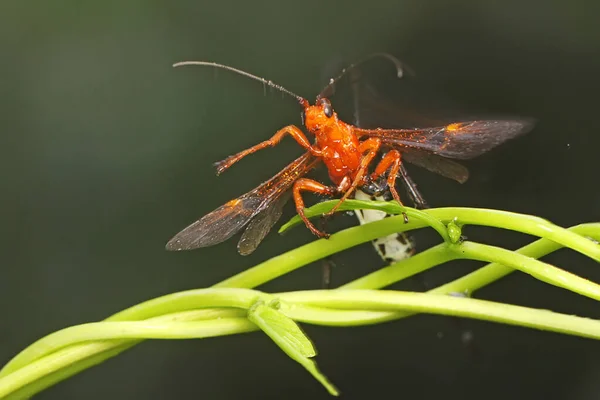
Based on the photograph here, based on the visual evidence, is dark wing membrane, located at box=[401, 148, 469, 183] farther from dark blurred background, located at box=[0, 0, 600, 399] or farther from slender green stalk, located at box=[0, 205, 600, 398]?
dark blurred background, located at box=[0, 0, 600, 399]

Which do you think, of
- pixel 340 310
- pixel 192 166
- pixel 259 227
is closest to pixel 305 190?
pixel 259 227

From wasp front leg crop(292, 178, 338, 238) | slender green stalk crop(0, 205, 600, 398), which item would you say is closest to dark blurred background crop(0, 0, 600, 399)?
wasp front leg crop(292, 178, 338, 238)

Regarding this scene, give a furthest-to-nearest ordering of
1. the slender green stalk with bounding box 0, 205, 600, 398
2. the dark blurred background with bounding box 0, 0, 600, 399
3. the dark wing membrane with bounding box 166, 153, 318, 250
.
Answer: the dark blurred background with bounding box 0, 0, 600, 399, the dark wing membrane with bounding box 166, 153, 318, 250, the slender green stalk with bounding box 0, 205, 600, 398

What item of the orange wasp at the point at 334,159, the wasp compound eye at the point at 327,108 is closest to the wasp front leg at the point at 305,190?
the orange wasp at the point at 334,159

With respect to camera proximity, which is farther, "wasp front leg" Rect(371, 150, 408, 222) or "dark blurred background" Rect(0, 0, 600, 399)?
"dark blurred background" Rect(0, 0, 600, 399)

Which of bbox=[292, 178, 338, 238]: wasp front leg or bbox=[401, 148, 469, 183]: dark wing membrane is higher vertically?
bbox=[292, 178, 338, 238]: wasp front leg

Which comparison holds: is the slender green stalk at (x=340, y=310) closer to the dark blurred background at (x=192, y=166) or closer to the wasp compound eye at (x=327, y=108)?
the wasp compound eye at (x=327, y=108)

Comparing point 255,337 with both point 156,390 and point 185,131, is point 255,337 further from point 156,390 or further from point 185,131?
point 185,131
